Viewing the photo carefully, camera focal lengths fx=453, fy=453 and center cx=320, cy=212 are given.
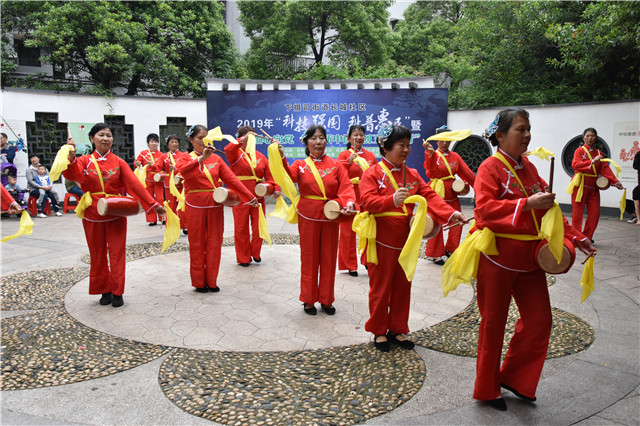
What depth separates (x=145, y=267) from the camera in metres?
6.61

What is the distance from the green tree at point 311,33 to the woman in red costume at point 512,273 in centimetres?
1591

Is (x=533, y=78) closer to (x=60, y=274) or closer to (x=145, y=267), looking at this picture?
(x=145, y=267)

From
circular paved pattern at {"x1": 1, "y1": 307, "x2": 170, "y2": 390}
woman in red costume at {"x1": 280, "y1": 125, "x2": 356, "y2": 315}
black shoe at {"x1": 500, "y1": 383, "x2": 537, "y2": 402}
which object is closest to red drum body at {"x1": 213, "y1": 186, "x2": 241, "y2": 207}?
woman in red costume at {"x1": 280, "y1": 125, "x2": 356, "y2": 315}

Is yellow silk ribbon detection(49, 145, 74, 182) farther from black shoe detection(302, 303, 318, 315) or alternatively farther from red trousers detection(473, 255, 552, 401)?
red trousers detection(473, 255, 552, 401)

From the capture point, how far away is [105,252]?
4.88m

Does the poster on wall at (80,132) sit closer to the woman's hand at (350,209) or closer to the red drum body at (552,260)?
the woman's hand at (350,209)

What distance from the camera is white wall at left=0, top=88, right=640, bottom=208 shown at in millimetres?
11461

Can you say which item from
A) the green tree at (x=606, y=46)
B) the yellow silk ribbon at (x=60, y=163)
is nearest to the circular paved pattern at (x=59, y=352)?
the yellow silk ribbon at (x=60, y=163)

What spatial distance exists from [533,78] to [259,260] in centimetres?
1182

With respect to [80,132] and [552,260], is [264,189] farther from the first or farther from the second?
[80,132]

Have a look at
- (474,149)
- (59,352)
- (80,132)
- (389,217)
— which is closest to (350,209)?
(389,217)

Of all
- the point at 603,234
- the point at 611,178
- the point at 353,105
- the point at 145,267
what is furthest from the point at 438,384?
the point at 353,105

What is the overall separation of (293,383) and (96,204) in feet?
9.50

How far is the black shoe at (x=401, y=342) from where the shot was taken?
3799 millimetres
